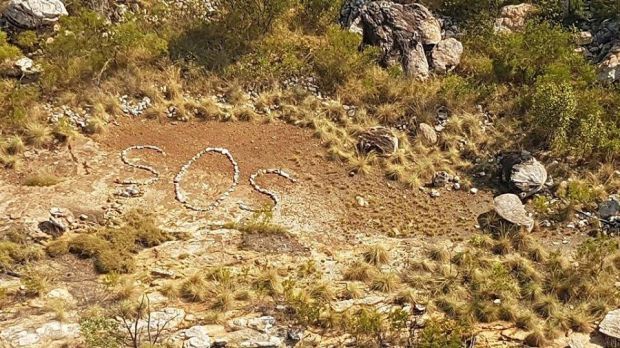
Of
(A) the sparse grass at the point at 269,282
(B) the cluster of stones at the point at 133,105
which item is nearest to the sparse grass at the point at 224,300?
(A) the sparse grass at the point at 269,282

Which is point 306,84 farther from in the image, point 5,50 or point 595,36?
point 595,36

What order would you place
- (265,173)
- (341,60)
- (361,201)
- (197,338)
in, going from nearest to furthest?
(197,338)
(361,201)
(265,173)
(341,60)

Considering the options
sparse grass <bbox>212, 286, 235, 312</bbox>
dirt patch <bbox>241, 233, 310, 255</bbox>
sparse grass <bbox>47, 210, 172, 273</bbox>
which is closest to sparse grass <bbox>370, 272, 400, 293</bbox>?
dirt patch <bbox>241, 233, 310, 255</bbox>

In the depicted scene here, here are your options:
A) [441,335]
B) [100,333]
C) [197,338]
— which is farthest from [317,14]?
[100,333]

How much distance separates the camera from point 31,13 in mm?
19469

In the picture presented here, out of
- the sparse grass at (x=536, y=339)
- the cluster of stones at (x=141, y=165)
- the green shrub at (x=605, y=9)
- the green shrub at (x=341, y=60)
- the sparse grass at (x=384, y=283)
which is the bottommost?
the cluster of stones at (x=141, y=165)

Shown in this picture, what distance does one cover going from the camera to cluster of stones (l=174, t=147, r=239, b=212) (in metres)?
15.5

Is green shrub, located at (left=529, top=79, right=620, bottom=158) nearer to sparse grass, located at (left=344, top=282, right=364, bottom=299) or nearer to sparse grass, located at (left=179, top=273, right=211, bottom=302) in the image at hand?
sparse grass, located at (left=344, top=282, right=364, bottom=299)

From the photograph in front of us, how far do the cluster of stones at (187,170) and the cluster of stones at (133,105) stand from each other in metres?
2.79

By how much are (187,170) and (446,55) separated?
34.0 feet

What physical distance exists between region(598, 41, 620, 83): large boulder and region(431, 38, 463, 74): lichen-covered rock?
4.74 metres

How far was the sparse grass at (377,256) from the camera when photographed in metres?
13.8

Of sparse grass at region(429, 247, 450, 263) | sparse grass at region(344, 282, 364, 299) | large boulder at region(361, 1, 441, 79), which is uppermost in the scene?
large boulder at region(361, 1, 441, 79)

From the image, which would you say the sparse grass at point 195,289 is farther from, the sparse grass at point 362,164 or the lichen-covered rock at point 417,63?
the lichen-covered rock at point 417,63
